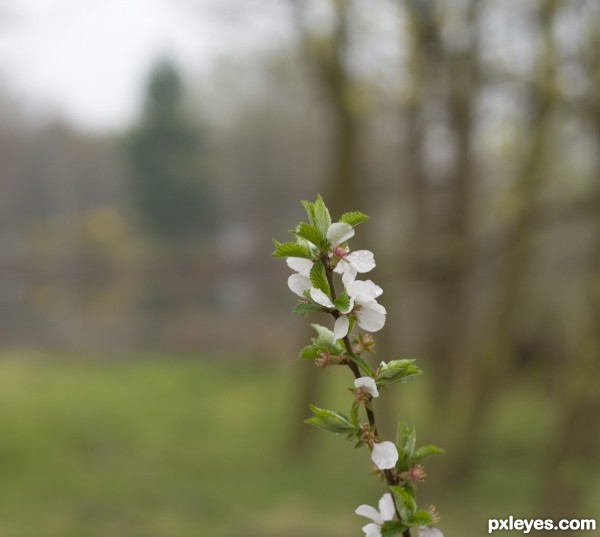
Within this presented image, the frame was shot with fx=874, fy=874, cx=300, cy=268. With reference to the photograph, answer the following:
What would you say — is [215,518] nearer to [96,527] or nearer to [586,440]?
[96,527]

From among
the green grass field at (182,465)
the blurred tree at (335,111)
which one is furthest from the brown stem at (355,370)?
the blurred tree at (335,111)

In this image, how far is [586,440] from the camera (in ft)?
19.9

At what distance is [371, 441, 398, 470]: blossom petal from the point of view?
701 millimetres

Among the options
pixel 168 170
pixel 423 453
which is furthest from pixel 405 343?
pixel 168 170

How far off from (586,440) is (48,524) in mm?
5336

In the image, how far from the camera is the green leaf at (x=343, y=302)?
70 centimetres

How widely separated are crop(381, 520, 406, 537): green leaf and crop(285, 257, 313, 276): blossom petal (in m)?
0.23

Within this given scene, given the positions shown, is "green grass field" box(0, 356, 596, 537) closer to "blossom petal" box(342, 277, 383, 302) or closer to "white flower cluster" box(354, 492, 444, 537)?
"white flower cluster" box(354, 492, 444, 537)

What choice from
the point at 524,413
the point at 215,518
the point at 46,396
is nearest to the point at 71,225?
the point at 46,396

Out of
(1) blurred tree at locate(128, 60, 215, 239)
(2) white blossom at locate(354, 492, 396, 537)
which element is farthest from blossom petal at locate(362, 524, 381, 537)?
(1) blurred tree at locate(128, 60, 215, 239)

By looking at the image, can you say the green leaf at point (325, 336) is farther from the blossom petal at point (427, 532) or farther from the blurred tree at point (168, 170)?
the blurred tree at point (168, 170)

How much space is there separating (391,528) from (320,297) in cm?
21

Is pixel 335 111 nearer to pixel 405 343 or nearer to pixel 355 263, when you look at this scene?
pixel 405 343

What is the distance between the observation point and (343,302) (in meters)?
0.71
